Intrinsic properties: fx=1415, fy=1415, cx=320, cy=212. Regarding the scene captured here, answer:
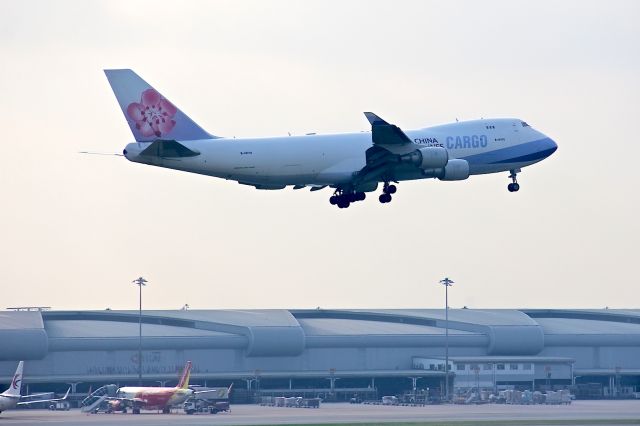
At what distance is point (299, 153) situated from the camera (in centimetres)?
9681

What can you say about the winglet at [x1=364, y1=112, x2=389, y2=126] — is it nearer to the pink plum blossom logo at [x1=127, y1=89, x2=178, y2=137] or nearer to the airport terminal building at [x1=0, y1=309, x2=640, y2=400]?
the pink plum blossom logo at [x1=127, y1=89, x2=178, y2=137]

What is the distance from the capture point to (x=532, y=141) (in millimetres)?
106562

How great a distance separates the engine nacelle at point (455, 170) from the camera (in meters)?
98.4

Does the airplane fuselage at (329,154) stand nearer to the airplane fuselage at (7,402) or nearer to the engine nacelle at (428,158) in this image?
the engine nacelle at (428,158)

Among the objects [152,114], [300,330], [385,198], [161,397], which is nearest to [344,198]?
[385,198]

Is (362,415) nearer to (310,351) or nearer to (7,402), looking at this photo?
(7,402)

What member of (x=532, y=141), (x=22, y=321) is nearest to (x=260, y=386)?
(x=22, y=321)

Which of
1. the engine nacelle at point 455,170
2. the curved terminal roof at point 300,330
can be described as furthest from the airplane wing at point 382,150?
the curved terminal roof at point 300,330

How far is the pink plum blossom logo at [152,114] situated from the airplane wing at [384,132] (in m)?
13.4

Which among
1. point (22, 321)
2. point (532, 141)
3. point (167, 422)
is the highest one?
point (532, 141)

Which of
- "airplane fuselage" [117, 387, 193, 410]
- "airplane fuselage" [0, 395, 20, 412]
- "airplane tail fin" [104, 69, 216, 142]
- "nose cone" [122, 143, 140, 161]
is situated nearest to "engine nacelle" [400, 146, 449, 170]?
"airplane tail fin" [104, 69, 216, 142]

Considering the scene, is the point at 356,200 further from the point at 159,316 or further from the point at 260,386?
the point at 159,316

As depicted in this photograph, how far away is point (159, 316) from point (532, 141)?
72.8m

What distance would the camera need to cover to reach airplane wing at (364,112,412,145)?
9562cm
